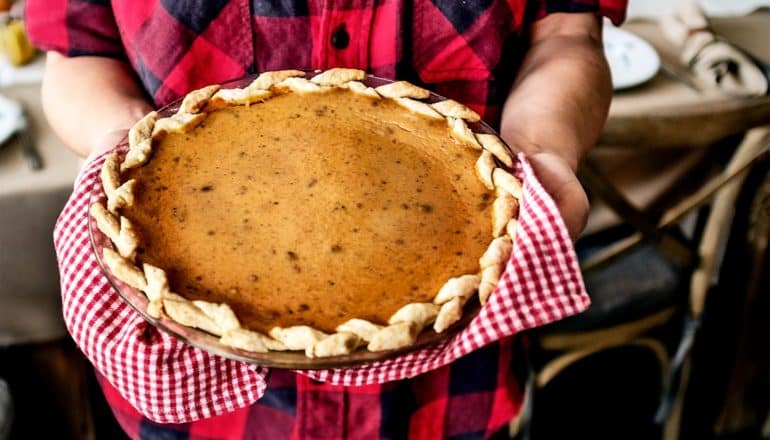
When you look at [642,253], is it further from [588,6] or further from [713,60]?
[588,6]

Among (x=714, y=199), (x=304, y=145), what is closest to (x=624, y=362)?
(x=714, y=199)

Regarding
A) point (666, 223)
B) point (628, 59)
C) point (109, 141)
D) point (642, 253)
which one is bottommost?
point (642, 253)

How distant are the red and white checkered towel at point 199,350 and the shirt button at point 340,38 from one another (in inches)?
9.2

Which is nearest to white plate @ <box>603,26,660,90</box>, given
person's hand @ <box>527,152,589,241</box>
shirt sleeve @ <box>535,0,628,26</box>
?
shirt sleeve @ <box>535,0,628,26</box>

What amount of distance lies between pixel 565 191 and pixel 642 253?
71 cm

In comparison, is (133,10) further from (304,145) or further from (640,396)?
(640,396)

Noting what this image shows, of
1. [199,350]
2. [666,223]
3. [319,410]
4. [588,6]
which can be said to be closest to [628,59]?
[666,223]

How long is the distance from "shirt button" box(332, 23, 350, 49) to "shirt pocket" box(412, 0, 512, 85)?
73 mm

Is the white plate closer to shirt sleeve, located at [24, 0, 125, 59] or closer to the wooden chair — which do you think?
the wooden chair

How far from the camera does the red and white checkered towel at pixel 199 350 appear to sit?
0.59 m

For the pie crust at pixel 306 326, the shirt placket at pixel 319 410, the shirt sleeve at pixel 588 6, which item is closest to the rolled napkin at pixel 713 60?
the shirt sleeve at pixel 588 6

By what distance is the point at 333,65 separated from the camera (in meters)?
0.79

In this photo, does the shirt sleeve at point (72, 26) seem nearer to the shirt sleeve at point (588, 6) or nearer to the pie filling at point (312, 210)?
the pie filling at point (312, 210)

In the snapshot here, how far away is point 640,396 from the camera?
1.74 metres
